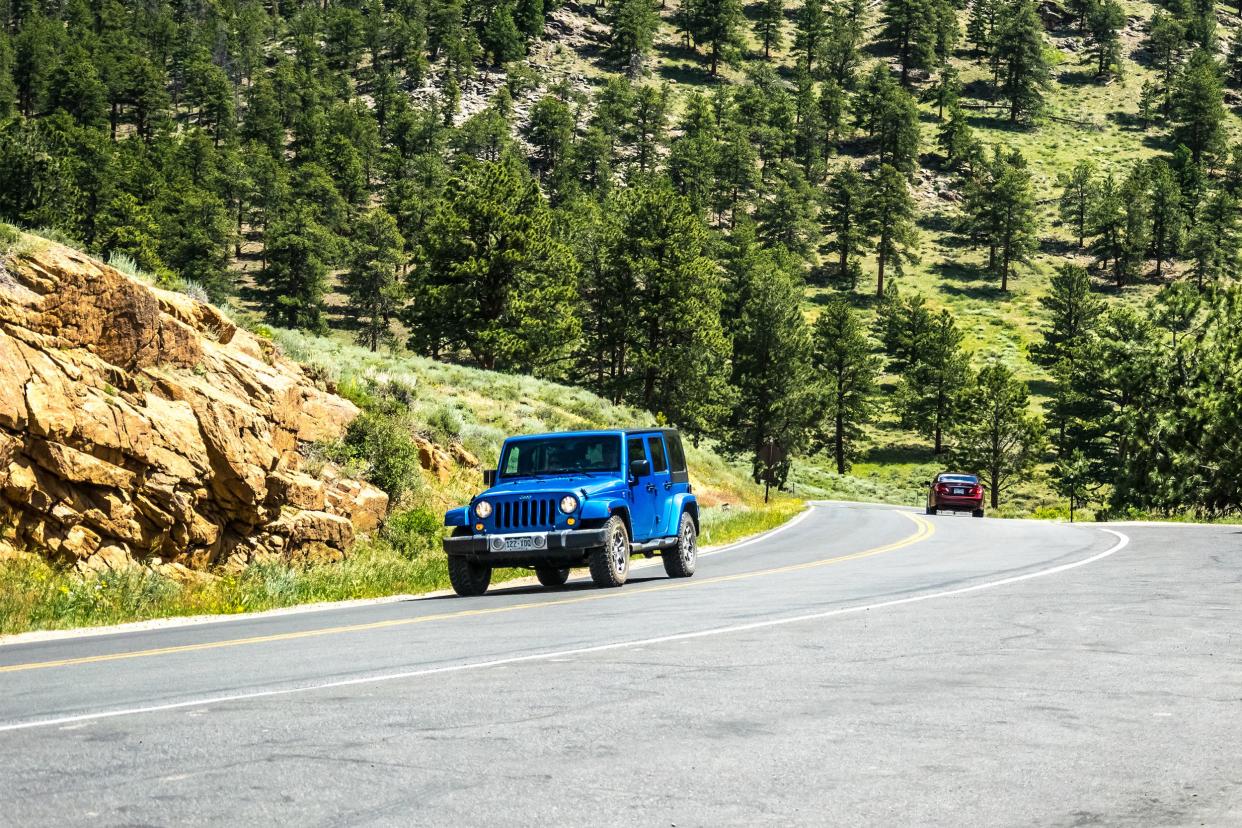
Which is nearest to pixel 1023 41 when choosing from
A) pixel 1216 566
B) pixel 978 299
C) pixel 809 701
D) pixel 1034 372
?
pixel 978 299

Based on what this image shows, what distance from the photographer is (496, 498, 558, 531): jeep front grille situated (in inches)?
613

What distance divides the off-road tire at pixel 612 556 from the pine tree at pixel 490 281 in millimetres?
44534

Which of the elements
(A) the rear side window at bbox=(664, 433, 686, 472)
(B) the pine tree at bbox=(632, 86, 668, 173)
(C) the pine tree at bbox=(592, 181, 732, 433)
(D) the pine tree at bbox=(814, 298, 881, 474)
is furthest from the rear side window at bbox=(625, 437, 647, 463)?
(B) the pine tree at bbox=(632, 86, 668, 173)

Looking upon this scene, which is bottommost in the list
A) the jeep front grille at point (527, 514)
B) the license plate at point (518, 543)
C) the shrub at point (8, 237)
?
the license plate at point (518, 543)

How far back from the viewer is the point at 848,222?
13200 centimetres

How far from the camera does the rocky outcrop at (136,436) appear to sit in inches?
683

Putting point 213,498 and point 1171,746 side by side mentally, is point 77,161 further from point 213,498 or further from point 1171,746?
point 1171,746

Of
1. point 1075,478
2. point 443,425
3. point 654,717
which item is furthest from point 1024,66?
point 654,717

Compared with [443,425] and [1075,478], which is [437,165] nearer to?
[1075,478]

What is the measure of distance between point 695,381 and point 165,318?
4884 centimetres

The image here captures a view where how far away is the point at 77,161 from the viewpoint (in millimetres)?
100625

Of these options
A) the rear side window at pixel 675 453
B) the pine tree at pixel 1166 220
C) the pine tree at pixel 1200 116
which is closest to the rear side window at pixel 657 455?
the rear side window at pixel 675 453

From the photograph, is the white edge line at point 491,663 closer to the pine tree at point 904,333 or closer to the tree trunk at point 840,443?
the tree trunk at point 840,443

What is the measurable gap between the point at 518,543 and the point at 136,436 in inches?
307
